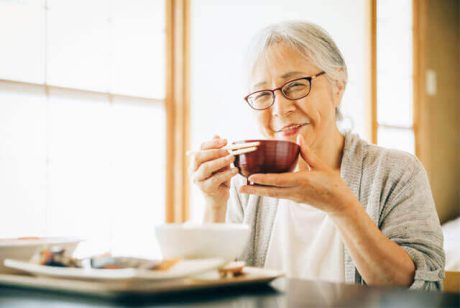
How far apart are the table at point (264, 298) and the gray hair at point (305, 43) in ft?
3.01

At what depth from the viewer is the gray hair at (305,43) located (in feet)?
5.13

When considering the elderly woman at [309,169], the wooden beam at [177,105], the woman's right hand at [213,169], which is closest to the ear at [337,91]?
the elderly woman at [309,169]

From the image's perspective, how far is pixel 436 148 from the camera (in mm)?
4203

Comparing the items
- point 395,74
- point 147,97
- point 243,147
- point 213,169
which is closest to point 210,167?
point 213,169

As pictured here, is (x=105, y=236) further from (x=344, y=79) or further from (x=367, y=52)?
(x=344, y=79)

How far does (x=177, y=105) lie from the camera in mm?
3826

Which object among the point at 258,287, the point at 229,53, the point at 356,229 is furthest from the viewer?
the point at 229,53

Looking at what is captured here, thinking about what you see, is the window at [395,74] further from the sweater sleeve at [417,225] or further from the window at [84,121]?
the sweater sleeve at [417,225]

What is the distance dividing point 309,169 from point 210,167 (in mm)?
413

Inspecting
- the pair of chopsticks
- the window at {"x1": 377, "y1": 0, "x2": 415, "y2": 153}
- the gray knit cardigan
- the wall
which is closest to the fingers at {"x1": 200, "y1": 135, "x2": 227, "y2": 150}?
the pair of chopsticks

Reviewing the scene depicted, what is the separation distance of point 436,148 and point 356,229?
329cm

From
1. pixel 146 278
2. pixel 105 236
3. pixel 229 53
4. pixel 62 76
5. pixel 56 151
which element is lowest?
pixel 105 236

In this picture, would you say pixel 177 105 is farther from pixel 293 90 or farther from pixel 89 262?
pixel 89 262

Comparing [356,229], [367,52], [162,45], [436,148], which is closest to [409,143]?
[436,148]
